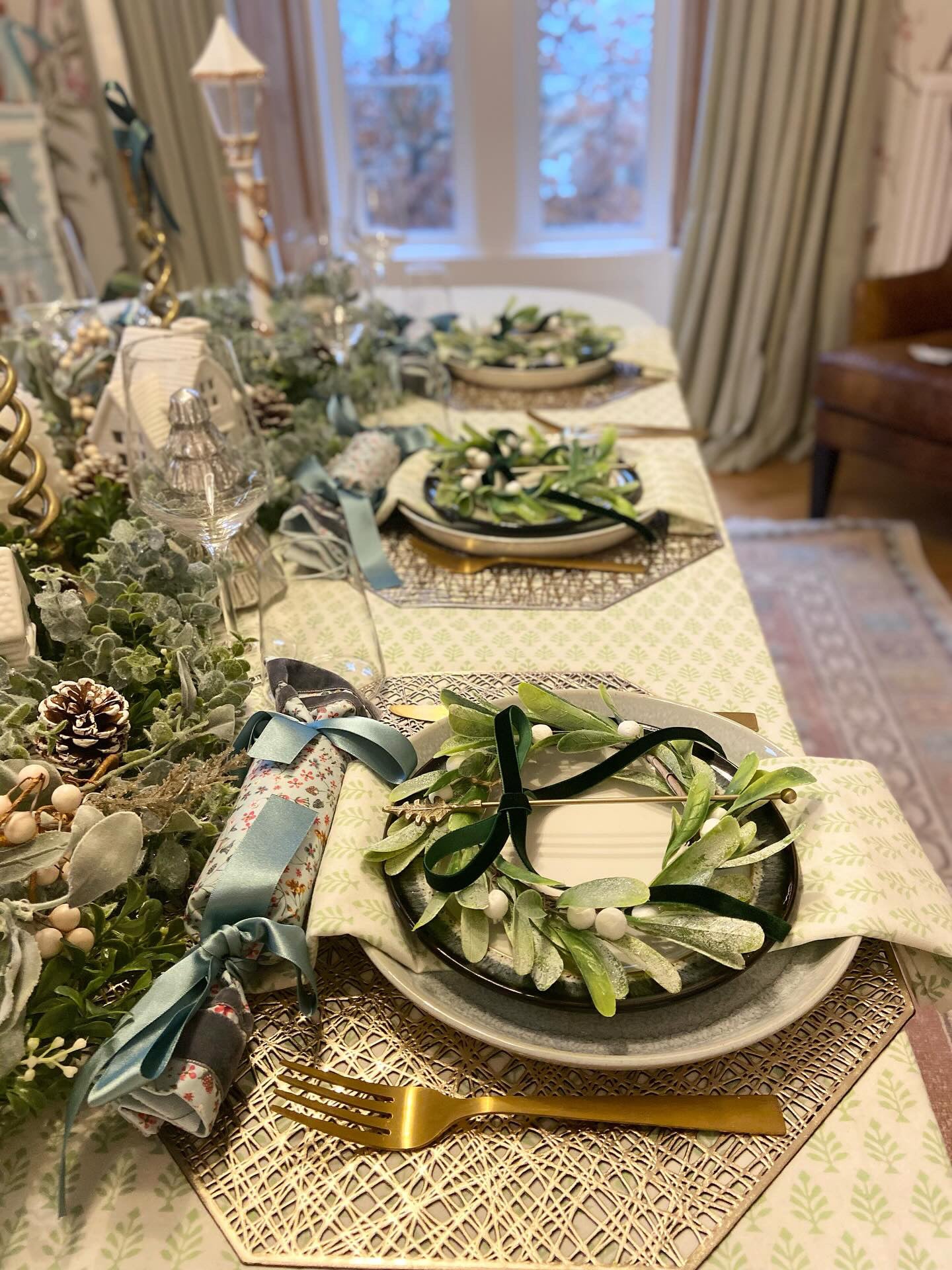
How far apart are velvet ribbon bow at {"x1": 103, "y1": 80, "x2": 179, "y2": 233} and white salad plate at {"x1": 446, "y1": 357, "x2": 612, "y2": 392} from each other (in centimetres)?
52

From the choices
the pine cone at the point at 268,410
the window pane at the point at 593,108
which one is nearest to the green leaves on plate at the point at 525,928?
the pine cone at the point at 268,410

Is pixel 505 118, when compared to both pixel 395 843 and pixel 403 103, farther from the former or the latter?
pixel 395 843

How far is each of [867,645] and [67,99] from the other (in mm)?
2871

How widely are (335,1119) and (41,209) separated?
123 inches

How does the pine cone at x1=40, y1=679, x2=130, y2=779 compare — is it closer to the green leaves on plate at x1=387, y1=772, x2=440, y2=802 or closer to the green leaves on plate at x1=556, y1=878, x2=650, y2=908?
the green leaves on plate at x1=387, y1=772, x2=440, y2=802

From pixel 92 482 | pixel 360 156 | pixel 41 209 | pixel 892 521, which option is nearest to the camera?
pixel 92 482

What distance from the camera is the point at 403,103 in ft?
10.7

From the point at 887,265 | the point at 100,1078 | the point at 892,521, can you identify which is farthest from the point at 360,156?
the point at 100,1078

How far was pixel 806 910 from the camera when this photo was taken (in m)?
0.57

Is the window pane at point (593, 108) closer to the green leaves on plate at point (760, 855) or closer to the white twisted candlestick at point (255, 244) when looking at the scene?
the white twisted candlestick at point (255, 244)

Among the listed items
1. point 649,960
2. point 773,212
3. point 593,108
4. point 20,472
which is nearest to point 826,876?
point 649,960

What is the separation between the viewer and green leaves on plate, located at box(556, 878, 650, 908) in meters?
0.53

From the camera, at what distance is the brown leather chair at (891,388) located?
226 cm

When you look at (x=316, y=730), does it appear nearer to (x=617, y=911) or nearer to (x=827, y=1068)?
(x=617, y=911)
